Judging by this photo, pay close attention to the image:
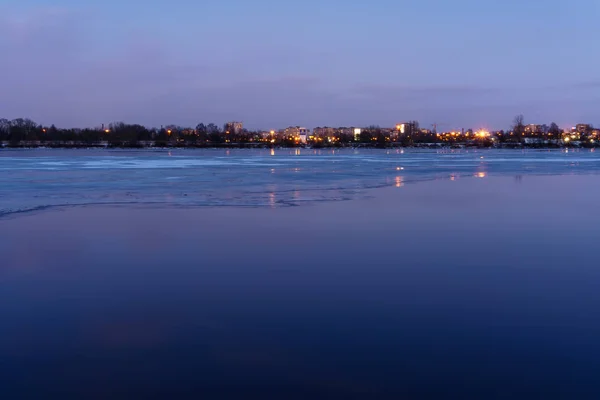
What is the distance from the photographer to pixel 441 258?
7.26m

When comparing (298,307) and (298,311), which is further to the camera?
(298,307)

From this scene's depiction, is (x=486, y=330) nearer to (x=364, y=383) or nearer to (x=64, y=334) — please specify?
(x=364, y=383)

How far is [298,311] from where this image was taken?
5.17 m

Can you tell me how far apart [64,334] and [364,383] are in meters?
2.39

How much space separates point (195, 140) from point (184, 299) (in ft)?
497

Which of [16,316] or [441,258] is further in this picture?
[441,258]

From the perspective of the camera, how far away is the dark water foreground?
383 centimetres

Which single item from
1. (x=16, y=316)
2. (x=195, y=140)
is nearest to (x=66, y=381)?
(x=16, y=316)

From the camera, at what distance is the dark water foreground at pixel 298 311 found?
383 centimetres

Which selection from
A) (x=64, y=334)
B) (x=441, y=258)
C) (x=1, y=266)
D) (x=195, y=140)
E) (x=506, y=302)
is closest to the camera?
(x=64, y=334)

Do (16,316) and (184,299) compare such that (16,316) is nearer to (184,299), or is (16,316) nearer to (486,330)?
(184,299)

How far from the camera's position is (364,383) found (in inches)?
149

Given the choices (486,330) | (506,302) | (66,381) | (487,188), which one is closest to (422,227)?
(506,302)

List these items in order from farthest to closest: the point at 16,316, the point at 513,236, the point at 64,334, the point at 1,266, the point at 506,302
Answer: the point at 513,236 < the point at 1,266 < the point at 506,302 < the point at 16,316 < the point at 64,334
